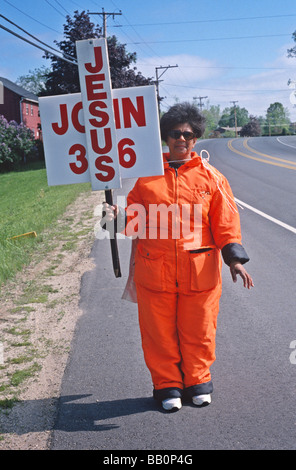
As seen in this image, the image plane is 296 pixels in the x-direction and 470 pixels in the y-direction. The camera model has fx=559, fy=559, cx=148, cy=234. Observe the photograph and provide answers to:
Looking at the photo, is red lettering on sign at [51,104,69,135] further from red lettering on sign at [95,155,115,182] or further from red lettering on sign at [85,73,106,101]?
red lettering on sign at [95,155,115,182]

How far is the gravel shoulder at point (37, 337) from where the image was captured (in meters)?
3.73

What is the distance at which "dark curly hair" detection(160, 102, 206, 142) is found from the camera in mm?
3770

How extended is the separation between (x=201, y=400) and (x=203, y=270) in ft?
2.90

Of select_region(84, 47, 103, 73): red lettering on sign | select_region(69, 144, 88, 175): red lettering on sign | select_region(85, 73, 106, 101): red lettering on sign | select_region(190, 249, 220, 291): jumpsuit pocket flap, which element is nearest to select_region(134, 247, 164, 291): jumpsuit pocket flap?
select_region(190, 249, 220, 291): jumpsuit pocket flap

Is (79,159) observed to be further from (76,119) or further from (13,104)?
(13,104)

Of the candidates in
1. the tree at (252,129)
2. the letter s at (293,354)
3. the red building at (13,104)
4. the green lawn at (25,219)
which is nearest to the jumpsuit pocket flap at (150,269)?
the letter s at (293,354)

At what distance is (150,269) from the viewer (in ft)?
12.2

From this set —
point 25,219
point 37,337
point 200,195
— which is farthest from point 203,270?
point 25,219

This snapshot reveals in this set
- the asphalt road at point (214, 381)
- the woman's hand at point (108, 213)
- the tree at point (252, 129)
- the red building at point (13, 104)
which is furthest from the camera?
the tree at point (252, 129)

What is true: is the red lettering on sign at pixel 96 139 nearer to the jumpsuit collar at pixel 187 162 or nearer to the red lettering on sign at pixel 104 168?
the red lettering on sign at pixel 104 168

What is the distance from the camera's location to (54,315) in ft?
19.6
